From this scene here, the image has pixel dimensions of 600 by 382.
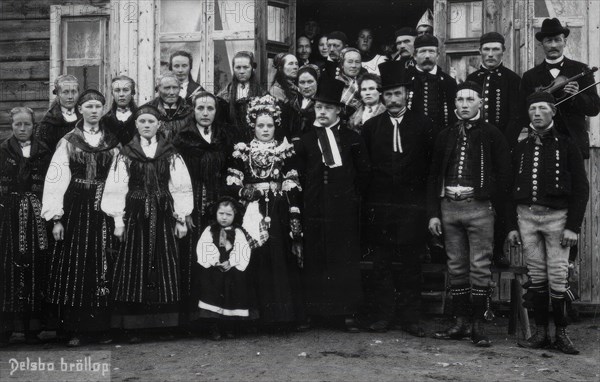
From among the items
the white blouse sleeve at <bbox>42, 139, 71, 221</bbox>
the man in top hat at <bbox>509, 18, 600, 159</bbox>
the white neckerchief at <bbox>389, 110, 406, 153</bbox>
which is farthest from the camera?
the man in top hat at <bbox>509, 18, 600, 159</bbox>

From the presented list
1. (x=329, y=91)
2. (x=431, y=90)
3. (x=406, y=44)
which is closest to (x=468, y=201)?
(x=431, y=90)

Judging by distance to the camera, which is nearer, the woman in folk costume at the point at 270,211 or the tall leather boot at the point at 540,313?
the tall leather boot at the point at 540,313

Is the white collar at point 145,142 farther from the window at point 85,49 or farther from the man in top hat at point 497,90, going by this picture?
the man in top hat at point 497,90

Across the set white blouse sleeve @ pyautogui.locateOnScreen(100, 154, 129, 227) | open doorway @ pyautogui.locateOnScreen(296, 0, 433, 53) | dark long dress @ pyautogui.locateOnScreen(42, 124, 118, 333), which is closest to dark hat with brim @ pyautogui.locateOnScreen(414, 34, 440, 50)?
white blouse sleeve @ pyautogui.locateOnScreen(100, 154, 129, 227)

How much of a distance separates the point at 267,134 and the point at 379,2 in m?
5.42

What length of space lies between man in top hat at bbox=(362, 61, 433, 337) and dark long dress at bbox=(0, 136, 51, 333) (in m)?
2.71

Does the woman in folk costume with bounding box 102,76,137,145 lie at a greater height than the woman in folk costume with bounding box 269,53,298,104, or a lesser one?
lesser

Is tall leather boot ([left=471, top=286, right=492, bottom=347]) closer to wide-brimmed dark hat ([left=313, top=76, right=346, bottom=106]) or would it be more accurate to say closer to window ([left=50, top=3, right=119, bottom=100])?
wide-brimmed dark hat ([left=313, top=76, right=346, bottom=106])

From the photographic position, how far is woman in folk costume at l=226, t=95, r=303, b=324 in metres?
6.14

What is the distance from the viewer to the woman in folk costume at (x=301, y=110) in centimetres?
666

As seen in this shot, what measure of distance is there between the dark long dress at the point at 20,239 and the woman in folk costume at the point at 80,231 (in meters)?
0.20

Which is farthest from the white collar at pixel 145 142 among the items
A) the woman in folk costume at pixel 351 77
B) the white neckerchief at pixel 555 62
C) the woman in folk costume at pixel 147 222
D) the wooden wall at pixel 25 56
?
the white neckerchief at pixel 555 62

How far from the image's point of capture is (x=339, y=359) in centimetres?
545

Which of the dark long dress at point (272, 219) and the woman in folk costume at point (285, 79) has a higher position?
the woman in folk costume at point (285, 79)
